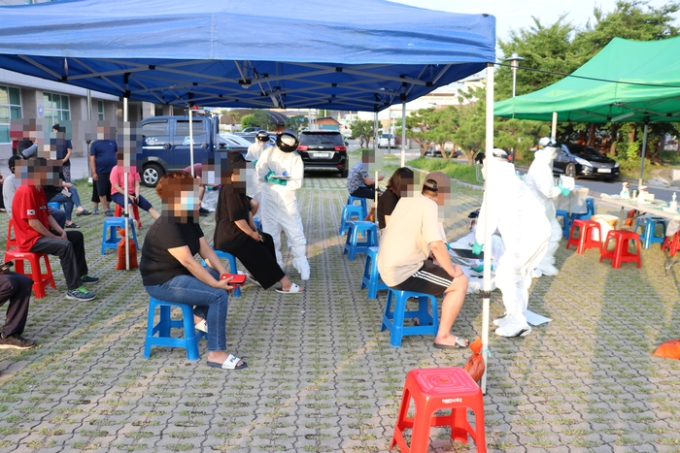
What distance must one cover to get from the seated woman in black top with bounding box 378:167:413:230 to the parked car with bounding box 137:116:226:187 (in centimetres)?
937

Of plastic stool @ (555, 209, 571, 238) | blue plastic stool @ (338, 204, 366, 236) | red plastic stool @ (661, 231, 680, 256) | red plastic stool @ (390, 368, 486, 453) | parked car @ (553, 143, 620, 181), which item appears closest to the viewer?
red plastic stool @ (390, 368, 486, 453)

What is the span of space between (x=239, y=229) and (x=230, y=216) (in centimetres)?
17

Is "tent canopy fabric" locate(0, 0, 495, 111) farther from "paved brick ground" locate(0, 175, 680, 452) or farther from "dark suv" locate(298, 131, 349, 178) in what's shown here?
"dark suv" locate(298, 131, 349, 178)

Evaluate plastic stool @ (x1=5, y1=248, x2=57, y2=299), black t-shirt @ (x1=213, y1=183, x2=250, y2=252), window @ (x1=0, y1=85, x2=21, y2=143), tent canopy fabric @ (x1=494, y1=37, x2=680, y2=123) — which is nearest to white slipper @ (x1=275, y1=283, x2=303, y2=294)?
black t-shirt @ (x1=213, y1=183, x2=250, y2=252)

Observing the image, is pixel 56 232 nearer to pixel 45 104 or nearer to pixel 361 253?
pixel 361 253

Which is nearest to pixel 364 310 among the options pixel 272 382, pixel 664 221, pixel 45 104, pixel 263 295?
pixel 263 295

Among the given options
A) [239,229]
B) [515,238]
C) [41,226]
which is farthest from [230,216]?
[515,238]

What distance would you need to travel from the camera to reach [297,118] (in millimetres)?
55000

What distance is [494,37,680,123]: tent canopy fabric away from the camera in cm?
652

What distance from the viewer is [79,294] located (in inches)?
201

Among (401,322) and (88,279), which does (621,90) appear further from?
(88,279)

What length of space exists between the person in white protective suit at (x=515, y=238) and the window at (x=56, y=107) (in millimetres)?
21896

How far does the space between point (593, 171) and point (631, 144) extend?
522 centimetres

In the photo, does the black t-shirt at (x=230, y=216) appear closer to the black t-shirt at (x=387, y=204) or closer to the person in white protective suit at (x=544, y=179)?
the black t-shirt at (x=387, y=204)
